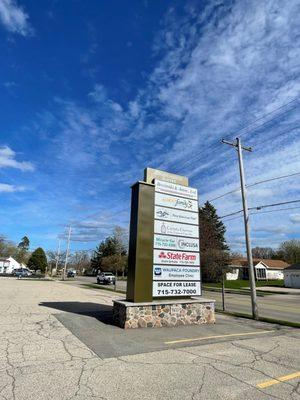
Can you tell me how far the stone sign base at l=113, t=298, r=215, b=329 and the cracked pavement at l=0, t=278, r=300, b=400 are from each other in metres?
1.49

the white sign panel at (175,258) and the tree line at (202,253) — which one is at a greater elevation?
the tree line at (202,253)

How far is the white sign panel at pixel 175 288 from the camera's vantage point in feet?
37.4

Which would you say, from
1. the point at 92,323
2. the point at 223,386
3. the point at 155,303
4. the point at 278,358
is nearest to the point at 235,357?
the point at 278,358

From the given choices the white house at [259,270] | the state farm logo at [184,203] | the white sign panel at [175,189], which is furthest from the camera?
the white house at [259,270]

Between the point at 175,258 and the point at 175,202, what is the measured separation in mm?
2131

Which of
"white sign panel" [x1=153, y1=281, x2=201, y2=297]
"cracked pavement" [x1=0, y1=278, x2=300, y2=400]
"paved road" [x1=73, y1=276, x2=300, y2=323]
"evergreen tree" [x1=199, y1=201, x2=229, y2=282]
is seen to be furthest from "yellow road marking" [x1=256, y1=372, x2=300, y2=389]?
"evergreen tree" [x1=199, y1=201, x2=229, y2=282]

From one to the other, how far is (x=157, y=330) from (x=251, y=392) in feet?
17.2

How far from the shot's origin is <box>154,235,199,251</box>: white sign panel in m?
11.8

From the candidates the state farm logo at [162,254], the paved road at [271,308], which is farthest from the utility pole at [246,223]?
the state farm logo at [162,254]

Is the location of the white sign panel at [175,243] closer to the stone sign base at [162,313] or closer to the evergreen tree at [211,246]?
the stone sign base at [162,313]

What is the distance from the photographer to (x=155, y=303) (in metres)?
10.8

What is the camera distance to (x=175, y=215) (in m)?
12.6

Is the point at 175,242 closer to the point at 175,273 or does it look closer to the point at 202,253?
the point at 175,273

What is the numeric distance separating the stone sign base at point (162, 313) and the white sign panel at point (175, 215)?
116 inches
